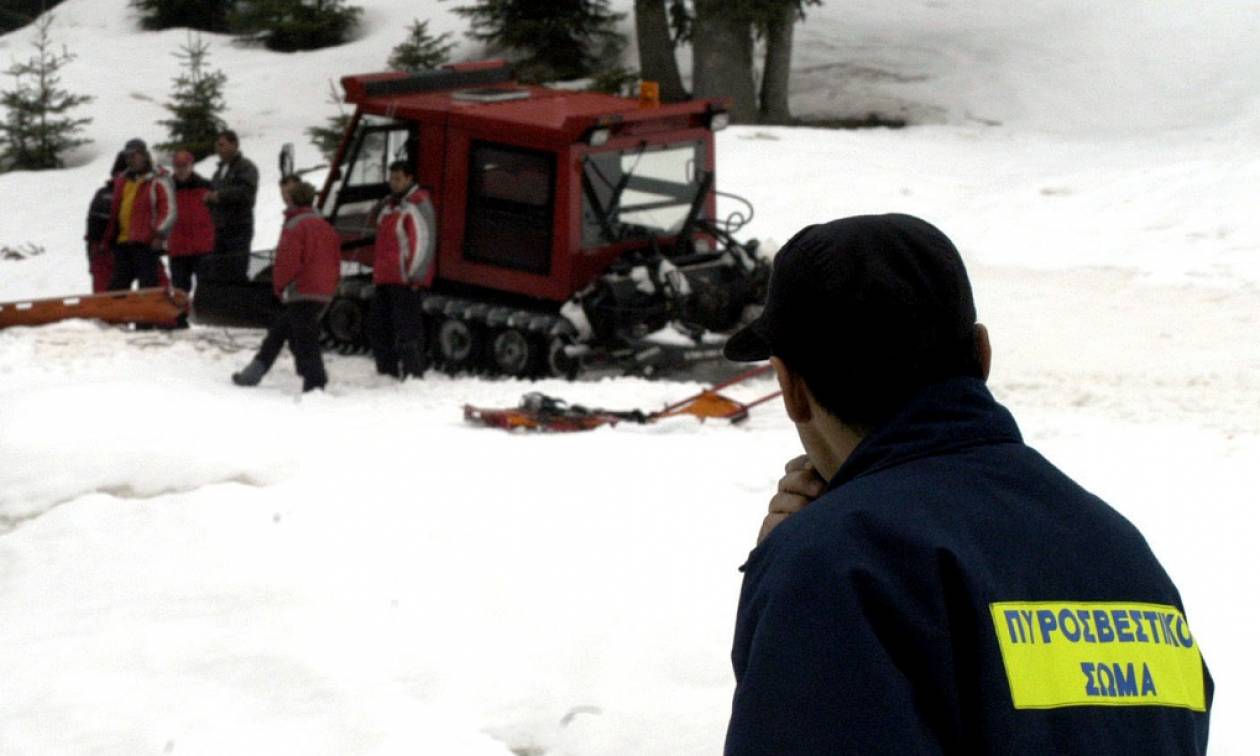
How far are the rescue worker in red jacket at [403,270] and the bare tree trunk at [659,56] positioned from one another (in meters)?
12.1

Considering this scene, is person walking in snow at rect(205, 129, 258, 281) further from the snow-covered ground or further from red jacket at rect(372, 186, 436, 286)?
red jacket at rect(372, 186, 436, 286)

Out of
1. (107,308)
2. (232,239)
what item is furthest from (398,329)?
(232,239)

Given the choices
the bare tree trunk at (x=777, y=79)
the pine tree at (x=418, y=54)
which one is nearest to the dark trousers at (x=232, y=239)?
the pine tree at (x=418, y=54)

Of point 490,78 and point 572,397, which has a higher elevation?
point 490,78

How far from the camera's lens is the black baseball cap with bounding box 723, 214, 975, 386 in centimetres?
186

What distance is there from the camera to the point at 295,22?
28578 millimetres

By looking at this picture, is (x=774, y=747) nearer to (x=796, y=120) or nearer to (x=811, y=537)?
(x=811, y=537)

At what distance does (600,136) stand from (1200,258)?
589 centimetres

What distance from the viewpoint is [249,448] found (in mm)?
7098

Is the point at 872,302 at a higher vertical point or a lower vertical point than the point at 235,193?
higher

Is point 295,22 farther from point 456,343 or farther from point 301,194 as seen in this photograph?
point 301,194

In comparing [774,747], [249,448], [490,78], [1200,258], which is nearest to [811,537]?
[774,747]

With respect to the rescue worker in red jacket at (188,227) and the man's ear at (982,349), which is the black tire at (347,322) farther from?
the man's ear at (982,349)

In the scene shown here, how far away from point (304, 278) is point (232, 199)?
2885 millimetres
